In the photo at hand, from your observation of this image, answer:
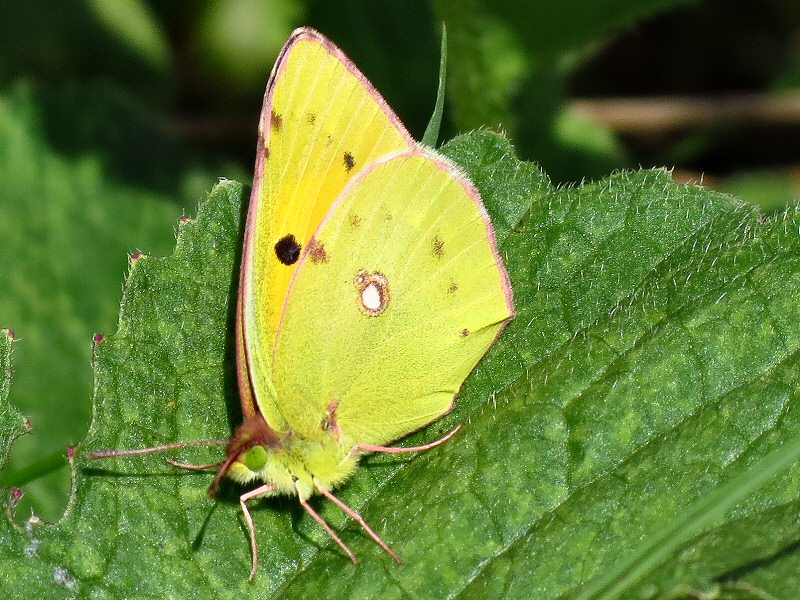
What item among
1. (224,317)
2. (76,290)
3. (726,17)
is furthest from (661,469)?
(726,17)

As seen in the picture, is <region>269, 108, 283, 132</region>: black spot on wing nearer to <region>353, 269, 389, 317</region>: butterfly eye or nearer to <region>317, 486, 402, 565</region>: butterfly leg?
<region>353, 269, 389, 317</region>: butterfly eye

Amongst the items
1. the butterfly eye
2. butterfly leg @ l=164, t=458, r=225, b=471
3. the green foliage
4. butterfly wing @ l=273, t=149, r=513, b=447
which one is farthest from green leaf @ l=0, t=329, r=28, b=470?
the green foliage

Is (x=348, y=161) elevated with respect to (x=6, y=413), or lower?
elevated

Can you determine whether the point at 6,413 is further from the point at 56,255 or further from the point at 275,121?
the point at 56,255

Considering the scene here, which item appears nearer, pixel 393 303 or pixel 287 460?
pixel 287 460

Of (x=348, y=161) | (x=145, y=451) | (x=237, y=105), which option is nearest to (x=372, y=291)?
(x=348, y=161)

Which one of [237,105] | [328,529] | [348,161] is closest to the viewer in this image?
[328,529]
